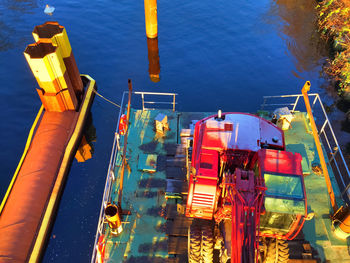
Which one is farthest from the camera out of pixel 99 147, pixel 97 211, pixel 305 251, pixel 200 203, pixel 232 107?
pixel 232 107

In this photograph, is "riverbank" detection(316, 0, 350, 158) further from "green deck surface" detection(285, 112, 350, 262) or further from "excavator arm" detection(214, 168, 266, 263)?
"excavator arm" detection(214, 168, 266, 263)

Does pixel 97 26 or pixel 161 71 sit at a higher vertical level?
pixel 97 26

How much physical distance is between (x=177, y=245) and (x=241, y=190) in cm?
501

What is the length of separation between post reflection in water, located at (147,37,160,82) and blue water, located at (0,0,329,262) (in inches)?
20.3

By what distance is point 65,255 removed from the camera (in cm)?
1404

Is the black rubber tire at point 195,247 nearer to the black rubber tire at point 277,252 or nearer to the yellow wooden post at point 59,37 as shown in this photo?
the black rubber tire at point 277,252

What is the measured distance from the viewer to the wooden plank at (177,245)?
11.8 meters

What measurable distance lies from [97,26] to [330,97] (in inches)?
988

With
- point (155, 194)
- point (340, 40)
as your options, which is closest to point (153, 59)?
point (155, 194)

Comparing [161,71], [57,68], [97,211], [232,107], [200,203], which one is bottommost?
[200,203]

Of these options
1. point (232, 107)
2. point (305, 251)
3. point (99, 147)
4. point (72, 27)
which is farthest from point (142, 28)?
A: point (305, 251)

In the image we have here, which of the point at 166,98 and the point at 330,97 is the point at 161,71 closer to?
the point at 166,98

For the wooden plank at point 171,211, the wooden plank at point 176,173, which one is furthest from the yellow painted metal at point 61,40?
the wooden plank at point 171,211

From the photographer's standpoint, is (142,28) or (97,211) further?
(142,28)
